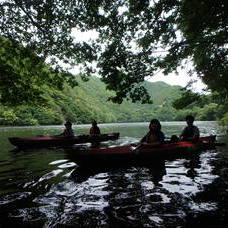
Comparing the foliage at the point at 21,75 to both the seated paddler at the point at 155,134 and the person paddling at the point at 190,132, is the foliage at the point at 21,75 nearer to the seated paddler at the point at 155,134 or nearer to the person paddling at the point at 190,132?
the seated paddler at the point at 155,134

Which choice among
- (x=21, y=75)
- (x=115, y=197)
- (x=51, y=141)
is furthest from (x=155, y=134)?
(x=51, y=141)

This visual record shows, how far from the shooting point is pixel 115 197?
6762 millimetres

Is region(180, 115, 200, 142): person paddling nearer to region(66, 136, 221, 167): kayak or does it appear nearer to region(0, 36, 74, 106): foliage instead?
region(66, 136, 221, 167): kayak

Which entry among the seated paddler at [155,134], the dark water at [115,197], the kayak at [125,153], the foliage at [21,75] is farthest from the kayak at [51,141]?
the seated paddler at [155,134]

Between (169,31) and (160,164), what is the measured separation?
819 cm

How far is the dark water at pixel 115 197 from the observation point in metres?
5.20

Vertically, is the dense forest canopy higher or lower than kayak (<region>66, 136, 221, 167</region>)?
higher

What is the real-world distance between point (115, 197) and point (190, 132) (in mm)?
10397

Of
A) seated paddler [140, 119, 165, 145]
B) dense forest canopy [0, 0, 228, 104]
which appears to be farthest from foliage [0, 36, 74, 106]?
seated paddler [140, 119, 165, 145]

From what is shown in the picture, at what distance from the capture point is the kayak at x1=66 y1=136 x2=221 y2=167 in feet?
33.4

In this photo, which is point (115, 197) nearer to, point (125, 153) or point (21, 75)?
point (125, 153)

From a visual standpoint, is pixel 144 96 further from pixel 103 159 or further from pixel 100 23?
pixel 100 23

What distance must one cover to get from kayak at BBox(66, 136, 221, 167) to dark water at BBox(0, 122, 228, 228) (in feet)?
1.48

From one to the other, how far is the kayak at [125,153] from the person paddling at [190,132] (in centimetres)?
111
